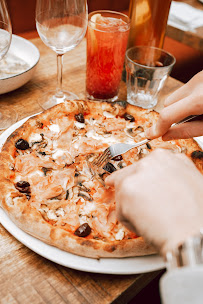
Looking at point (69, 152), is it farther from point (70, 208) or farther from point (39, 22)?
point (39, 22)

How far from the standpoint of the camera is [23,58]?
150 cm

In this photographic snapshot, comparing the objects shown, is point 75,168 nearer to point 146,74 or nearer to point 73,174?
point 73,174

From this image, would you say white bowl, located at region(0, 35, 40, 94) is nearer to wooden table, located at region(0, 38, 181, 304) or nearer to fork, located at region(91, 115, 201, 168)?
fork, located at region(91, 115, 201, 168)

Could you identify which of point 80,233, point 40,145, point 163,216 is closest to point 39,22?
point 40,145

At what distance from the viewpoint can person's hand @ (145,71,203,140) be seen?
0.80 meters

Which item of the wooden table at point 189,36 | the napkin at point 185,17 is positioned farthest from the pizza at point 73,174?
the napkin at point 185,17

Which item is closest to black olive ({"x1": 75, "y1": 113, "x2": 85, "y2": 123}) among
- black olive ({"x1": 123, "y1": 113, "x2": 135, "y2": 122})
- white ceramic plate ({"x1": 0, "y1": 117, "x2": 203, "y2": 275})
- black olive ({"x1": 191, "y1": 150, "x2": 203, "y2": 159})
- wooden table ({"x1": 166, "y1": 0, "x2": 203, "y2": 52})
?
black olive ({"x1": 123, "y1": 113, "x2": 135, "y2": 122})

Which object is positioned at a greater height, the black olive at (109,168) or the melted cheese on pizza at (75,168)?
the black olive at (109,168)

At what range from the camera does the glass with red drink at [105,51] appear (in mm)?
1259

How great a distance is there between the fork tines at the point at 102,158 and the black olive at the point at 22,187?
23cm

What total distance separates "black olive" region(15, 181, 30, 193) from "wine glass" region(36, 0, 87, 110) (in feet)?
1.95

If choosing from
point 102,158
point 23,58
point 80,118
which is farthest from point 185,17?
point 102,158

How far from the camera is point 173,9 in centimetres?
269

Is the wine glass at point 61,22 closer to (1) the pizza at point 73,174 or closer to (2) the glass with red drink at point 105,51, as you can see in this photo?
(2) the glass with red drink at point 105,51
